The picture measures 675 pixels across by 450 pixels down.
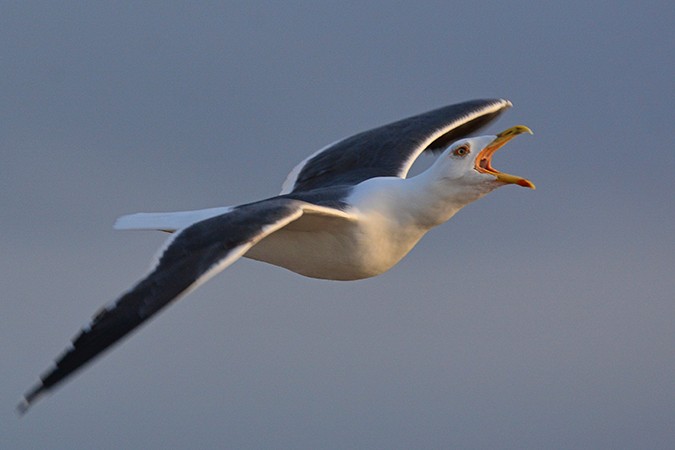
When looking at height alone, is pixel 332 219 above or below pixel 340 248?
above

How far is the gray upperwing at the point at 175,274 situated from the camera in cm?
1069

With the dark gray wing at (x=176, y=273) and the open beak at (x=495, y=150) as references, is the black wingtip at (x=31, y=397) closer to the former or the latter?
the dark gray wing at (x=176, y=273)

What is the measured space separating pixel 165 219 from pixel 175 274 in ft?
8.32

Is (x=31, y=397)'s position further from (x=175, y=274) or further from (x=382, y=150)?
(x=382, y=150)

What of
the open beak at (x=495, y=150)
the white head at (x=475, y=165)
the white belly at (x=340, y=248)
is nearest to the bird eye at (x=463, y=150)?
the white head at (x=475, y=165)

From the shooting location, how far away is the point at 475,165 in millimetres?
13398

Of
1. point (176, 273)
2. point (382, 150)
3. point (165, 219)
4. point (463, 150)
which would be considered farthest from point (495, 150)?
point (176, 273)

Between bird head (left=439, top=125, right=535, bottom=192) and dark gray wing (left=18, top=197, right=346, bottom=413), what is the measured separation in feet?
6.56

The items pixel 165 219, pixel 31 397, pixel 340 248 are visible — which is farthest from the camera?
pixel 340 248

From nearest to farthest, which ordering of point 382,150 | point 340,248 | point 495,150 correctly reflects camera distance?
point 495,150 < point 340,248 < point 382,150

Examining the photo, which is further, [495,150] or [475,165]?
[495,150]

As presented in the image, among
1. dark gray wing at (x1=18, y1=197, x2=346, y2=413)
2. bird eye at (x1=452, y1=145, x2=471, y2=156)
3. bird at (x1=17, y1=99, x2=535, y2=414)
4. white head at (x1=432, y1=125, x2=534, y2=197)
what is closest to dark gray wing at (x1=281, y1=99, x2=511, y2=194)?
bird at (x1=17, y1=99, x2=535, y2=414)

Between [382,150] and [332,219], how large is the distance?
3.42 metres

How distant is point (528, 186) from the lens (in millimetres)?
13047
